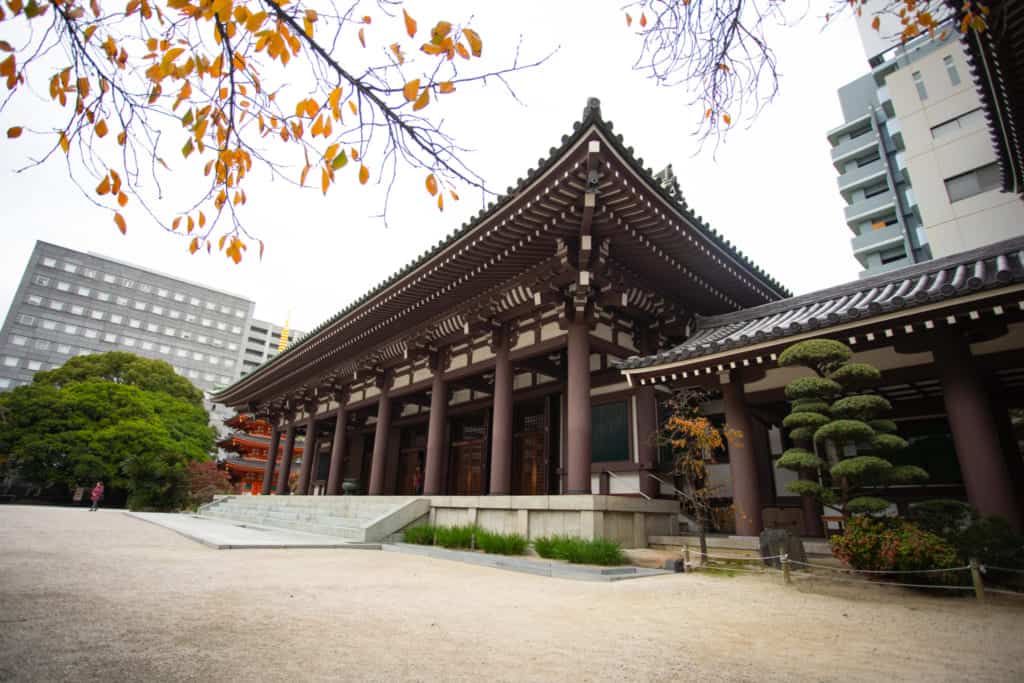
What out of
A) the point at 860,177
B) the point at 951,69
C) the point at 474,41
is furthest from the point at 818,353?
the point at 860,177

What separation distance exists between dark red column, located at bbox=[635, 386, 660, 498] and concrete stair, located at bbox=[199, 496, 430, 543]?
15.3ft

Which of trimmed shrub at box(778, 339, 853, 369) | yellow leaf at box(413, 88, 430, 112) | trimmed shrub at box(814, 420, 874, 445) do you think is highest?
yellow leaf at box(413, 88, 430, 112)

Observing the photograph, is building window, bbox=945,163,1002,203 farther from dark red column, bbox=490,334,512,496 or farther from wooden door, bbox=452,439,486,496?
wooden door, bbox=452,439,486,496

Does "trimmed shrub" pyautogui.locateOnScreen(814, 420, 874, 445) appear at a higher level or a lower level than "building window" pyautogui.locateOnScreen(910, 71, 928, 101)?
lower

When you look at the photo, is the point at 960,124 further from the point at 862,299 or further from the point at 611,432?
the point at 611,432

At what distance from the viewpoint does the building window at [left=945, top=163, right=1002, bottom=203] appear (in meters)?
20.8

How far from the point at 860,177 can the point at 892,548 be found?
40.4 meters

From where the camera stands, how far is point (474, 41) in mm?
2779

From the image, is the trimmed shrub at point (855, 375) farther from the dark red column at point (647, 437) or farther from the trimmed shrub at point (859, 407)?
the dark red column at point (647, 437)

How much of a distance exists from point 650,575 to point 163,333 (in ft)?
241

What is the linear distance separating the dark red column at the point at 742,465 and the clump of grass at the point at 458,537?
172 inches

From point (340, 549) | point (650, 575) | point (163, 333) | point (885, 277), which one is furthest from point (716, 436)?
point (163, 333)

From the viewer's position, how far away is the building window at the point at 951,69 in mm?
23094

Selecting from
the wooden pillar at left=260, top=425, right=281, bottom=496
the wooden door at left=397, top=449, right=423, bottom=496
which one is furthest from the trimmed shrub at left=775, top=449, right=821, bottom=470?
the wooden pillar at left=260, top=425, right=281, bottom=496
